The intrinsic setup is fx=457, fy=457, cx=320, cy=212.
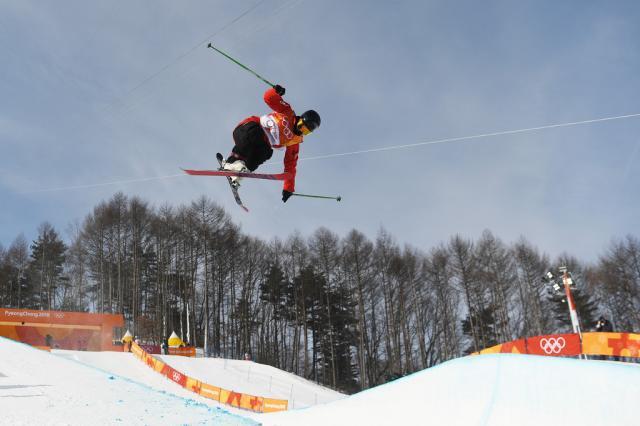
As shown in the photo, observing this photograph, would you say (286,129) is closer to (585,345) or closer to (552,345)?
(585,345)

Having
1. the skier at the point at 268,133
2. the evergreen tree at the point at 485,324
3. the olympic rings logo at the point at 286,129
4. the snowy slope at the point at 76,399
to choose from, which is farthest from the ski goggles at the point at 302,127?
the evergreen tree at the point at 485,324

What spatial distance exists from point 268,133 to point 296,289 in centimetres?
3018

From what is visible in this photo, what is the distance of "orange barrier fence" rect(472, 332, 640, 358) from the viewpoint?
10953 mm

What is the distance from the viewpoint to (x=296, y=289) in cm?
3538

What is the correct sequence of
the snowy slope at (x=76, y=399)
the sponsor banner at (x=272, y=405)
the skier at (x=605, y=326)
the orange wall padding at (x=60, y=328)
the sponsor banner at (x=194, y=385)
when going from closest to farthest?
the snowy slope at (x=76, y=399), the skier at (x=605, y=326), the sponsor banner at (x=272, y=405), the sponsor banner at (x=194, y=385), the orange wall padding at (x=60, y=328)

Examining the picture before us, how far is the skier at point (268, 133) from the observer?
599 centimetres

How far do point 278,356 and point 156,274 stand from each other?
11.6 metres

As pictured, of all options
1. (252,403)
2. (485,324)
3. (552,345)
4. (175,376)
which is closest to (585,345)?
(552,345)

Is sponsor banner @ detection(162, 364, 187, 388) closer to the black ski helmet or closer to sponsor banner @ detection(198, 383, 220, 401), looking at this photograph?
sponsor banner @ detection(198, 383, 220, 401)

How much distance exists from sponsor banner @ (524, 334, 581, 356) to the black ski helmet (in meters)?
9.97

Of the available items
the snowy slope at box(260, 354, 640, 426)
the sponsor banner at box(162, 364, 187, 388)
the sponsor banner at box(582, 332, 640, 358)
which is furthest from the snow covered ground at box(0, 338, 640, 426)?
the sponsor banner at box(582, 332, 640, 358)

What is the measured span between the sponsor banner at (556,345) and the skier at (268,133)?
32.8ft

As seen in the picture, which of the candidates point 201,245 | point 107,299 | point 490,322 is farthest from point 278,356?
point 490,322

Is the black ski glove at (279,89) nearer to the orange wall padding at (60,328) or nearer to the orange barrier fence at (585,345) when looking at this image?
the orange barrier fence at (585,345)
